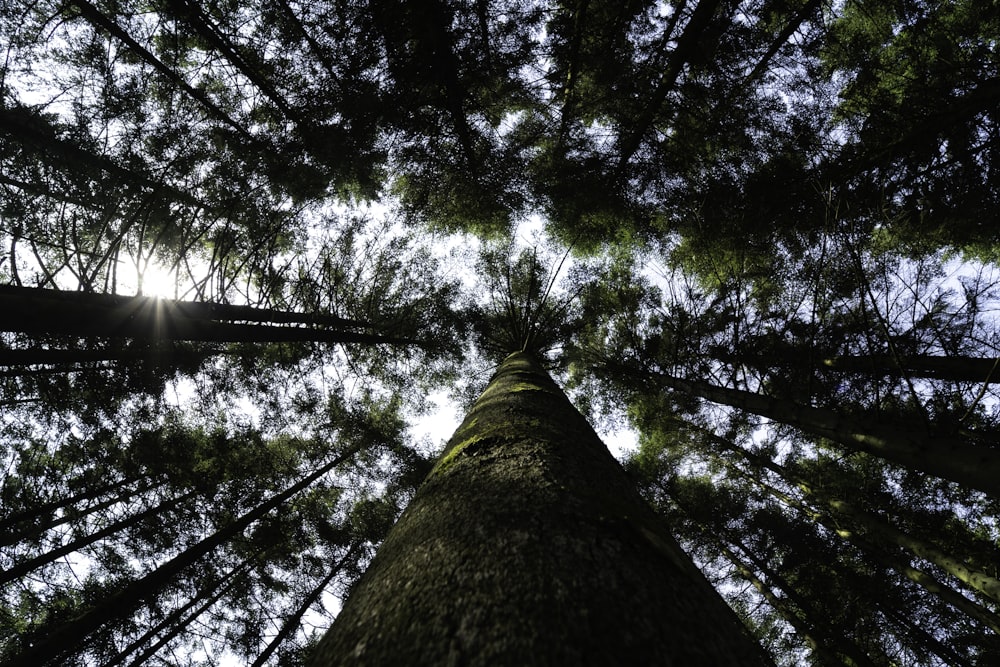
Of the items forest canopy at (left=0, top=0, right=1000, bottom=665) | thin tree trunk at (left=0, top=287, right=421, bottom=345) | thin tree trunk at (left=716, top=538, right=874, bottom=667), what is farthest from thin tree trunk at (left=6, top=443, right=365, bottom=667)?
thin tree trunk at (left=716, top=538, right=874, bottom=667)

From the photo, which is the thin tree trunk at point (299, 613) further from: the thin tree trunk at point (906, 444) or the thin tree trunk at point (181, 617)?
the thin tree trunk at point (906, 444)

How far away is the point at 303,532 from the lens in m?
8.44

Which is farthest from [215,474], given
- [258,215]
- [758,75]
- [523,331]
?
[758,75]

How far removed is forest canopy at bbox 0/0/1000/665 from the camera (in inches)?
198

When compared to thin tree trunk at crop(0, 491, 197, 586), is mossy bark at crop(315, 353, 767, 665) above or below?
below

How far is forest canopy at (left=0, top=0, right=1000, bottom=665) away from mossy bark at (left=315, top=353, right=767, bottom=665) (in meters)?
3.40

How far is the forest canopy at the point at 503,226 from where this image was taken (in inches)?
198

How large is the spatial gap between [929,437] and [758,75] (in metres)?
5.83

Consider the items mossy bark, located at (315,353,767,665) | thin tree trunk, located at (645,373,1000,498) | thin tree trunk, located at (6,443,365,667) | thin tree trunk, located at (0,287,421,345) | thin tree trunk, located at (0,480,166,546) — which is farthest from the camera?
thin tree trunk, located at (0,480,166,546)

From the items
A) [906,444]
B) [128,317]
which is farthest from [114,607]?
[906,444]

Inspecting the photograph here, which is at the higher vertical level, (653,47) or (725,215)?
(653,47)

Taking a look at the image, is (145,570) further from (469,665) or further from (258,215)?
(469,665)

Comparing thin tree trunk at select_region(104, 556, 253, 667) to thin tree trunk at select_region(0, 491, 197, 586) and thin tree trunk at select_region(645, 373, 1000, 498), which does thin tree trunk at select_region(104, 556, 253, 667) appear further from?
thin tree trunk at select_region(645, 373, 1000, 498)

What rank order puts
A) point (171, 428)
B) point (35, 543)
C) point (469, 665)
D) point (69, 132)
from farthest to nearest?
point (171, 428) → point (35, 543) → point (69, 132) → point (469, 665)
